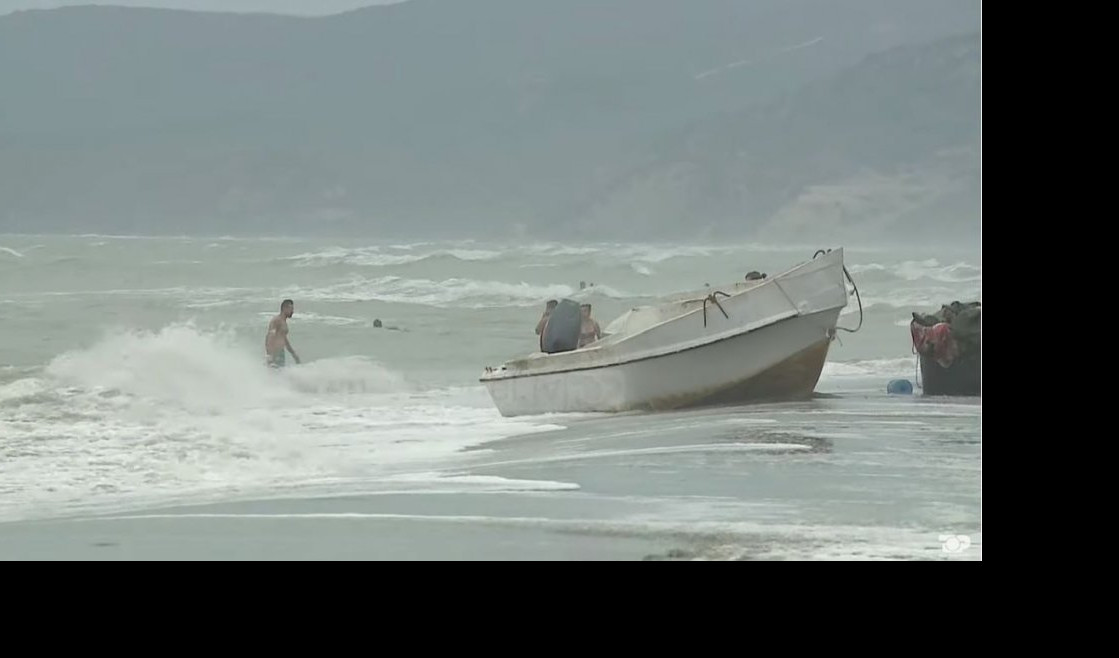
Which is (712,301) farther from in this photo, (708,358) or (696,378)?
(696,378)

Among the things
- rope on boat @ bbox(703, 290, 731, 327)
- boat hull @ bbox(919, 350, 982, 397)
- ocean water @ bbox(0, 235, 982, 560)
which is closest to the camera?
ocean water @ bbox(0, 235, 982, 560)

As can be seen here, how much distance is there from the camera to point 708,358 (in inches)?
264

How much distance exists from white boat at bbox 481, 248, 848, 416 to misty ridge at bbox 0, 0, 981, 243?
0.94 feet

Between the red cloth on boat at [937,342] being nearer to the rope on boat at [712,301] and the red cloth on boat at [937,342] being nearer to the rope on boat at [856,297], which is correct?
the rope on boat at [856,297]

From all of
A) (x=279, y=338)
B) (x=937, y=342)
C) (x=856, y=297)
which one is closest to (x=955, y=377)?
(x=937, y=342)

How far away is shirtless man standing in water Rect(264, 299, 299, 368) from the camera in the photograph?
645 centimetres

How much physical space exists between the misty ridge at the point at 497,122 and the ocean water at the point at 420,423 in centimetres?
19

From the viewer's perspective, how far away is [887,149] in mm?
6828

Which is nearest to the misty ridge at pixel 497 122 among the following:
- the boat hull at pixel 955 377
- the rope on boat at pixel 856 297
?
the rope on boat at pixel 856 297

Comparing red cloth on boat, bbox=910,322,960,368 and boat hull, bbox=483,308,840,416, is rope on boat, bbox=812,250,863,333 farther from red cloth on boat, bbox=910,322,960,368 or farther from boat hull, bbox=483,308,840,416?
red cloth on boat, bbox=910,322,960,368

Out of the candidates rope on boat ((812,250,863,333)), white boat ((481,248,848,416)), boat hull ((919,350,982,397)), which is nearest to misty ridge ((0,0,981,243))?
rope on boat ((812,250,863,333))
